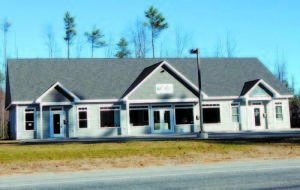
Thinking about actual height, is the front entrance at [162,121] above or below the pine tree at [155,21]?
below

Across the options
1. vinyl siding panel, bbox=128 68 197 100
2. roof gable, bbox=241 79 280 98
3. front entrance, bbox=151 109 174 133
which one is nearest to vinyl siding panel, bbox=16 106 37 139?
vinyl siding panel, bbox=128 68 197 100

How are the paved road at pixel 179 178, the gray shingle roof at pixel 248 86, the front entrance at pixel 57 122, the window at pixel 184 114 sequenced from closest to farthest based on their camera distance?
the paved road at pixel 179 178, the front entrance at pixel 57 122, the window at pixel 184 114, the gray shingle roof at pixel 248 86

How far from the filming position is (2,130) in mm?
50594

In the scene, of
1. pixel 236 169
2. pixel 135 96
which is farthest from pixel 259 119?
pixel 236 169

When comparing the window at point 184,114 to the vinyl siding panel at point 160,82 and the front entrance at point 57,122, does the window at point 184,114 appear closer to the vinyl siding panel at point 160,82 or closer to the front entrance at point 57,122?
the vinyl siding panel at point 160,82

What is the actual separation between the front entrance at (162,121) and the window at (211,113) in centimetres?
326

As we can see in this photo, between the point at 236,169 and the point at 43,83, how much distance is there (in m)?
25.0

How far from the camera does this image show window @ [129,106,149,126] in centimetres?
3369

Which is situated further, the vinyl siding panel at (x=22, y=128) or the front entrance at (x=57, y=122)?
the front entrance at (x=57, y=122)

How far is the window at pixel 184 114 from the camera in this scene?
34.4 metres

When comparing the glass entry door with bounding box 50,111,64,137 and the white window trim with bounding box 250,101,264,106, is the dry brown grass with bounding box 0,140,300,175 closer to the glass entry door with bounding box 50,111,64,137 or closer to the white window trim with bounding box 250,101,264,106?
the glass entry door with bounding box 50,111,64,137

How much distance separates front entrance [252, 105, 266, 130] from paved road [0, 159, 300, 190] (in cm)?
2330

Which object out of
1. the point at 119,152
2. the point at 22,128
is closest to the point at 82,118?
the point at 22,128

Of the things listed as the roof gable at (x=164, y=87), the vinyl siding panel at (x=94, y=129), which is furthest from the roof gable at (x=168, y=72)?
the vinyl siding panel at (x=94, y=129)
